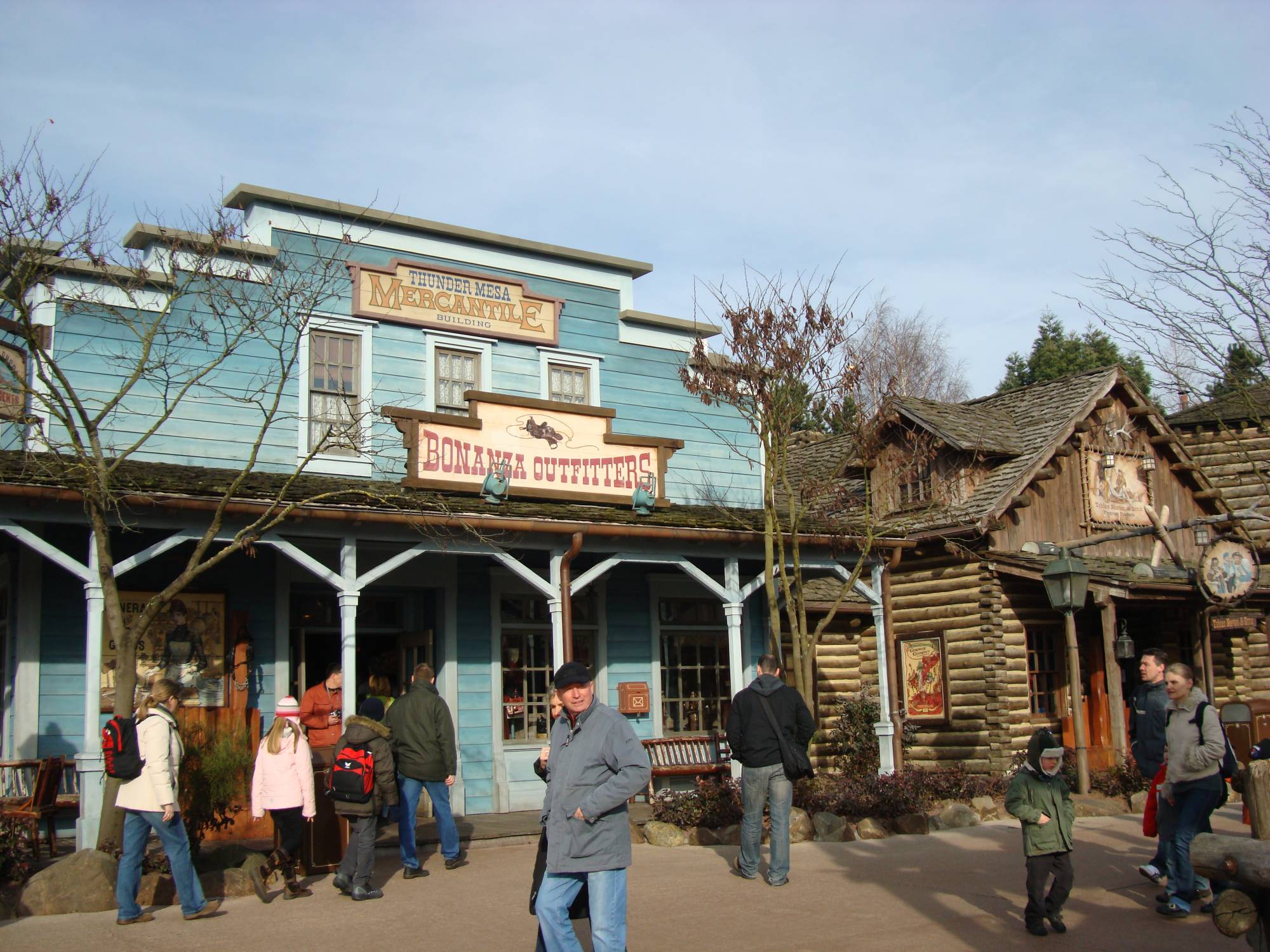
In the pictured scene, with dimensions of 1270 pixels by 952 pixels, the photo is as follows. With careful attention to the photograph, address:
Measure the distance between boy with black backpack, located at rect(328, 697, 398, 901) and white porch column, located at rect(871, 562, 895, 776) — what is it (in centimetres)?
739

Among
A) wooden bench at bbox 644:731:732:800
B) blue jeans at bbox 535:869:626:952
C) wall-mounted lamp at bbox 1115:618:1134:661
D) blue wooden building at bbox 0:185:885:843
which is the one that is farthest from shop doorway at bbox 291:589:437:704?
wall-mounted lamp at bbox 1115:618:1134:661

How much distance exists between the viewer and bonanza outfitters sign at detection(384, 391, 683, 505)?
43.3 feet

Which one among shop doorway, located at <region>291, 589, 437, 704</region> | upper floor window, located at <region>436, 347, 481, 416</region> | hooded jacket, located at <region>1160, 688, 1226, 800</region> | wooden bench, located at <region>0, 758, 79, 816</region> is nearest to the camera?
hooded jacket, located at <region>1160, 688, 1226, 800</region>

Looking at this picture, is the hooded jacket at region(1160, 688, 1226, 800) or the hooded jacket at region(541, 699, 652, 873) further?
the hooded jacket at region(1160, 688, 1226, 800)

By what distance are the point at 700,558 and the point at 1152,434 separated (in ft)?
34.3

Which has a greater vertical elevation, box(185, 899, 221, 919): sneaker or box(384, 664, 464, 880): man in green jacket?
box(384, 664, 464, 880): man in green jacket

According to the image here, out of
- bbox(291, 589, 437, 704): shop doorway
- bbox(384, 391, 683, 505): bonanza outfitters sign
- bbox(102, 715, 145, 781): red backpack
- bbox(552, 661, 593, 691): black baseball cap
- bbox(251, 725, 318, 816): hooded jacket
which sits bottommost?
bbox(251, 725, 318, 816): hooded jacket

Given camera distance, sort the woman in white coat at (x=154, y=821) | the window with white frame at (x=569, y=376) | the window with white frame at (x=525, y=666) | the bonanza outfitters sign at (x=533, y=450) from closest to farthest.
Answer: the woman in white coat at (x=154, y=821), the bonanza outfitters sign at (x=533, y=450), the window with white frame at (x=525, y=666), the window with white frame at (x=569, y=376)

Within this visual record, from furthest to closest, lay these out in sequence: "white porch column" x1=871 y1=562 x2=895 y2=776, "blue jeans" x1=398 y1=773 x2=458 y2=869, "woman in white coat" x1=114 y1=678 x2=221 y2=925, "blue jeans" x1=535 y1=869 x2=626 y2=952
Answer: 1. "white porch column" x1=871 y1=562 x2=895 y2=776
2. "blue jeans" x1=398 y1=773 x2=458 y2=869
3. "woman in white coat" x1=114 y1=678 x2=221 y2=925
4. "blue jeans" x1=535 y1=869 x2=626 y2=952

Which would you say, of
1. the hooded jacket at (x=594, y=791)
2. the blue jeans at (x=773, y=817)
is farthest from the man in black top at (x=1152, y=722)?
the hooded jacket at (x=594, y=791)

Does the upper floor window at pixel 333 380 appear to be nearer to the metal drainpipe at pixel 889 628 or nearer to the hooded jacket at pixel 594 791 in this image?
the metal drainpipe at pixel 889 628

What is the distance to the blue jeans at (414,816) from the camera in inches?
405

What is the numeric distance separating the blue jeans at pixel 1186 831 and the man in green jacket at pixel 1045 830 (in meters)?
0.95

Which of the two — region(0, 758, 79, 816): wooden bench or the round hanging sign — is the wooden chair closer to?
region(0, 758, 79, 816): wooden bench
